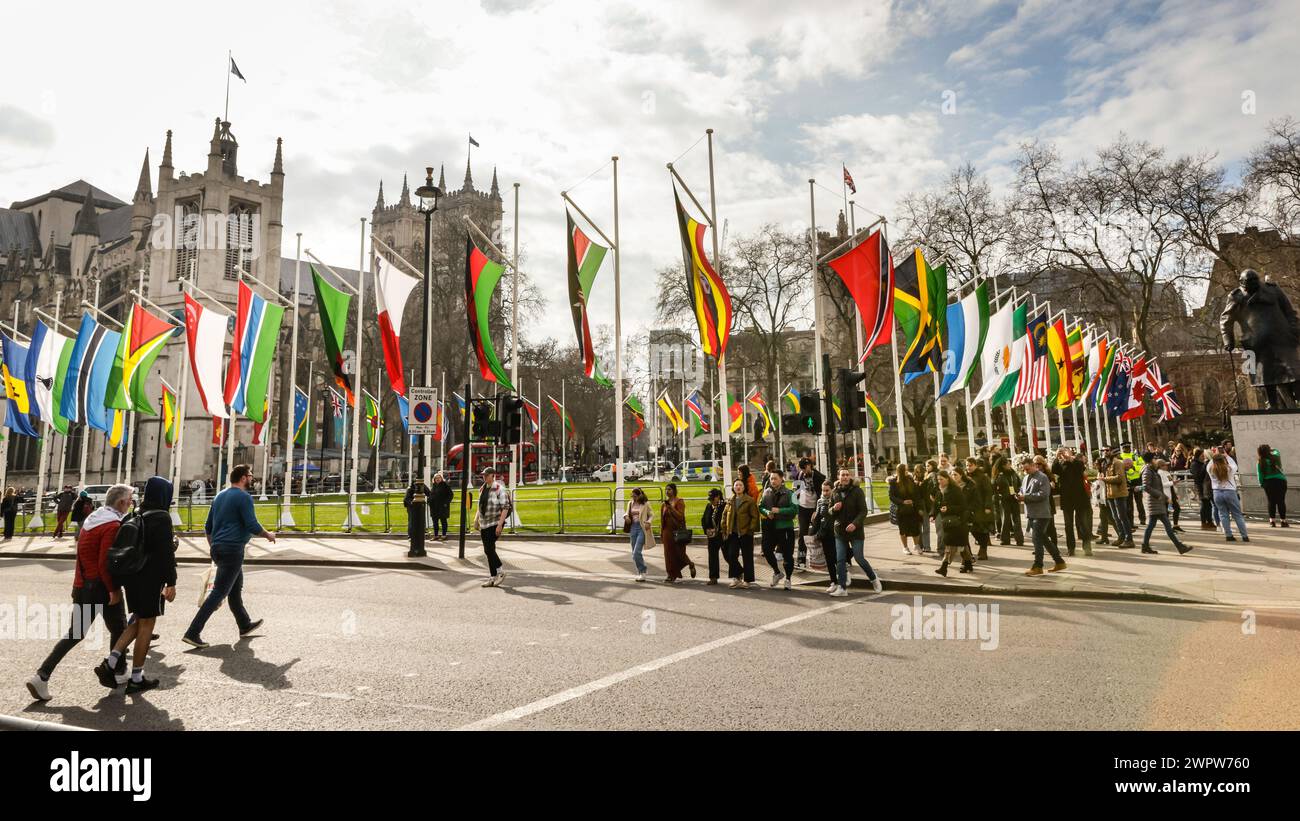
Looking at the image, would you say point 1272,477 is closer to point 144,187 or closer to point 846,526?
point 846,526

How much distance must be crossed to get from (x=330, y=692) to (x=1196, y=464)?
69.8ft

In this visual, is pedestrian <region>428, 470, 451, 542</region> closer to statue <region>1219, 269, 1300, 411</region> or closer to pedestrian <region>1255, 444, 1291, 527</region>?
pedestrian <region>1255, 444, 1291, 527</region>

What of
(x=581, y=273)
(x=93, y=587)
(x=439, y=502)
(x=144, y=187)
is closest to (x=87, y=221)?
(x=144, y=187)

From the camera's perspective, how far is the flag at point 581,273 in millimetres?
17297

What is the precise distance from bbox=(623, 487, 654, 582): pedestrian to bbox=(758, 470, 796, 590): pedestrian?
2403 mm

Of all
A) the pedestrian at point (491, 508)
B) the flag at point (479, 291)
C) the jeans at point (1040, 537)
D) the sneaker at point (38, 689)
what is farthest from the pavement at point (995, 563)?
the sneaker at point (38, 689)

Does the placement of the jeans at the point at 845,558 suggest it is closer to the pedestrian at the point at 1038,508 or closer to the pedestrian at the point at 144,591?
the pedestrian at the point at 1038,508

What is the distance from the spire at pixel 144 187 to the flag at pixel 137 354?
5978cm

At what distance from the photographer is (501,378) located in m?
19.6

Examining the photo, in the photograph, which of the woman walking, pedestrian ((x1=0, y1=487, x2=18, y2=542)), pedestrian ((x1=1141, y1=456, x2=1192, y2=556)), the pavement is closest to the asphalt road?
the pavement

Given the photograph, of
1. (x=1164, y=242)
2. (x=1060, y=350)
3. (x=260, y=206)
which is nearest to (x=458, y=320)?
(x=260, y=206)

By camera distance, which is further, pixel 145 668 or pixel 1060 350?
pixel 1060 350
